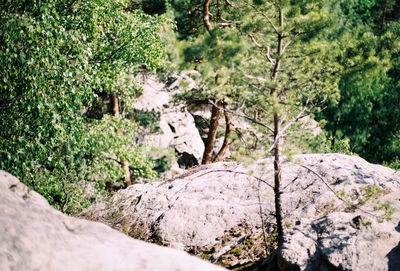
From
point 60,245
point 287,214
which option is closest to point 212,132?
point 287,214

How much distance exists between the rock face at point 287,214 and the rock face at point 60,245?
191 cm

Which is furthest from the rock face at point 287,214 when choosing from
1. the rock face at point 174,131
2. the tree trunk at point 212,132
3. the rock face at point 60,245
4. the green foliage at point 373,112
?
the green foliage at point 373,112

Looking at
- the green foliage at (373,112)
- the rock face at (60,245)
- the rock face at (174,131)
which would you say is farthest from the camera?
the green foliage at (373,112)

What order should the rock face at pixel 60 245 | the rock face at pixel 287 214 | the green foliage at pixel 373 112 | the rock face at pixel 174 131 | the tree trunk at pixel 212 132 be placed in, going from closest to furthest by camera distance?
1. the rock face at pixel 60 245
2. the rock face at pixel 287 214
3. the tree trunk at pixel 212 132
4. the rock face at pixel 174 131
5. the green foliage at pixel 373 112

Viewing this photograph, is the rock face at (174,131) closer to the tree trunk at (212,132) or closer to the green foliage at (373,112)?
the tree trunk at (212,132)

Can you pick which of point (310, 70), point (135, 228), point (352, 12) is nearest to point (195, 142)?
point (135, 228)

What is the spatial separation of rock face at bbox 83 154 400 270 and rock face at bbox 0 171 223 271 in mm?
1915

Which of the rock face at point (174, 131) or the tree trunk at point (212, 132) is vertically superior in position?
the tree trunk at point (212, 132)

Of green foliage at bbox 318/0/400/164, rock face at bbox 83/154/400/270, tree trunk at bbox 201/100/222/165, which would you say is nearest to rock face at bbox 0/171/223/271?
rock face at bbox 83/154/400/270

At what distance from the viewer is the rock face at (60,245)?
8.75ft

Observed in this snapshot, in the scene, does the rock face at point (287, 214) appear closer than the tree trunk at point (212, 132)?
Yes

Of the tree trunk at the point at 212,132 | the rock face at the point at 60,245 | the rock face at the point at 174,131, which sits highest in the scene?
the rock face at the point at 60,245

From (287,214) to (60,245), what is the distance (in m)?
4.62

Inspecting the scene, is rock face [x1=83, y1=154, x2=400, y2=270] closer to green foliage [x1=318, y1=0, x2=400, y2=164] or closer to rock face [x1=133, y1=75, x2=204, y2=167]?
rock face [x1=133, y1=75, x2=204, y2=167]
